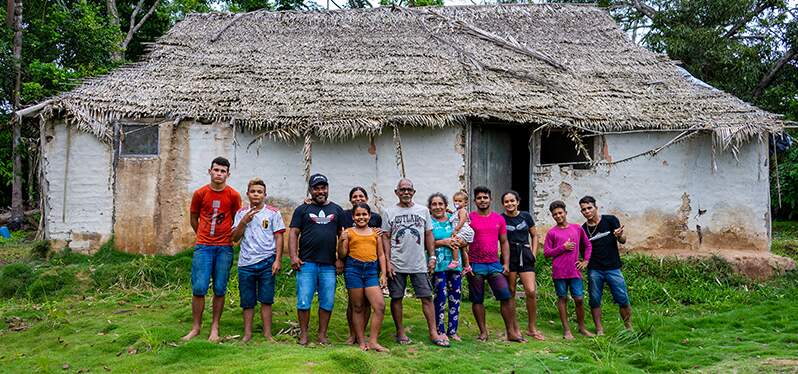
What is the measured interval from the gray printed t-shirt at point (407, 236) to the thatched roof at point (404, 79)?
3.12 metres

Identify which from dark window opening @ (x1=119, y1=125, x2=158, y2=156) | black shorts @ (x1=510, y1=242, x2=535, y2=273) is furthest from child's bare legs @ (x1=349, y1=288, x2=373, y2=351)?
dark window opening @ (x1=119, y1=125, x2=158, y2=156)

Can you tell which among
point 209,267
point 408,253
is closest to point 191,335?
point 209,267

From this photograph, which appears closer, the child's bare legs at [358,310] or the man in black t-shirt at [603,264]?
the child's bare legs at [358,310]

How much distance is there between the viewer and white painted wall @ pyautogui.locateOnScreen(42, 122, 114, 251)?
29.1 feet

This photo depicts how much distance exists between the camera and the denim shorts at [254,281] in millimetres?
5438

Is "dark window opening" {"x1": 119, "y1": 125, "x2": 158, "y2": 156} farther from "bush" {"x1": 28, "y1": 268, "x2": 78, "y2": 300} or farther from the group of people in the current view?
the group of people

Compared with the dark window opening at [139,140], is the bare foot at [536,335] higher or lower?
lower

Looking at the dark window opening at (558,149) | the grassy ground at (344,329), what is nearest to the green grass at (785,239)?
the grassy ground at (344,329)

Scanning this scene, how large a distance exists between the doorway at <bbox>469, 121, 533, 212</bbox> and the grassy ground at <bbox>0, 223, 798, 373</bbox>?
1.62 metres

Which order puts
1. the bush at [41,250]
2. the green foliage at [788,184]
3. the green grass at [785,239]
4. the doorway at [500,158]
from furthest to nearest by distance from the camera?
the green foliage at [788,184] < the green grass at [785,239] < the doorway at [500,158] < the bush at [41,250]

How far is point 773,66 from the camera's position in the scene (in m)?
15.3

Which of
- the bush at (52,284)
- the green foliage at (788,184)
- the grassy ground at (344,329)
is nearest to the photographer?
the grassy ground at (344,329)

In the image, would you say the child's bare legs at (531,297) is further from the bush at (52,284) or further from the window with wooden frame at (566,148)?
the bush at (52,284)

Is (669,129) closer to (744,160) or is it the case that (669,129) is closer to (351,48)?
(744,160)
